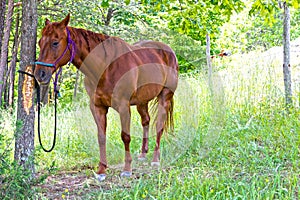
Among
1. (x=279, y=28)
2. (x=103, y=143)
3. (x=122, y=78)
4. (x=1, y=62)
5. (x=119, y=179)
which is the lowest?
(x=119, y=179)

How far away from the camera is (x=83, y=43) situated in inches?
165

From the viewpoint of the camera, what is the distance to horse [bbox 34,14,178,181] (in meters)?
3.78

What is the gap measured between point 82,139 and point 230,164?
8.87 ft

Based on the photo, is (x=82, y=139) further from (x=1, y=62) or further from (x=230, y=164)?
(x=1, y=62)

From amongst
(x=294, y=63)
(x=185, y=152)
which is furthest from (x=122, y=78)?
(x=294, y=63)

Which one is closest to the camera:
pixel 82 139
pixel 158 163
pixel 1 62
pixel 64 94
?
pixel 158 163

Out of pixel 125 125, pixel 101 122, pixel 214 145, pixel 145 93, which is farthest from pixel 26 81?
pixel 214 145

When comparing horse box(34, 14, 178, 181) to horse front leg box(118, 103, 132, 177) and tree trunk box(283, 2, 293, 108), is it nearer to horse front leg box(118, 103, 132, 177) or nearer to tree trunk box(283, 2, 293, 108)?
horse front leg box(118, 103, 132, 177)

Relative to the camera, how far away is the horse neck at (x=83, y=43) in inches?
163

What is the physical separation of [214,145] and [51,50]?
9.12ft

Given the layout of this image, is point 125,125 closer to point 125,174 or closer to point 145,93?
point 125,174

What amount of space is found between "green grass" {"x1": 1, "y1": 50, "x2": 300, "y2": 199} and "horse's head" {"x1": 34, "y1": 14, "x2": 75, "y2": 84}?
0.76 m

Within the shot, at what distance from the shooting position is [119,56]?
4.46 metres

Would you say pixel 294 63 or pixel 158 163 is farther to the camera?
pixel 294 63
